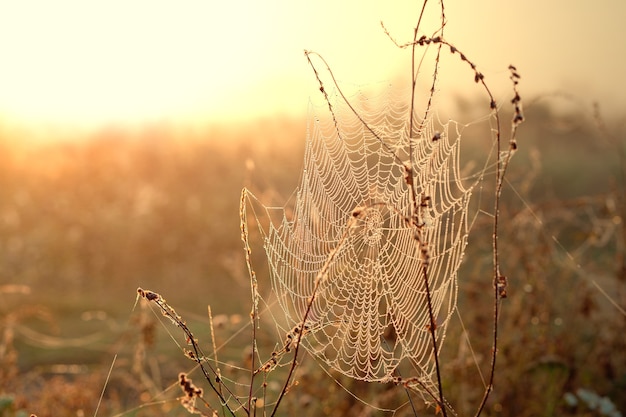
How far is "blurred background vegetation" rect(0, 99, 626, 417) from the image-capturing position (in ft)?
13.5

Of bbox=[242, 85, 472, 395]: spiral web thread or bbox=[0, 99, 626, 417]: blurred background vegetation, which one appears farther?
bbox=[0, 99, 626, 417]: blurred background vegetation

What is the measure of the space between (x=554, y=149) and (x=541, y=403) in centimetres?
931

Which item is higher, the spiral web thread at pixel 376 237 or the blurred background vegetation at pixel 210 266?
the spiral web thread at pixel 376 237

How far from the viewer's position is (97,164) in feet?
37.1

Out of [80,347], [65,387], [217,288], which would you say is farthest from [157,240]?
[65,387]

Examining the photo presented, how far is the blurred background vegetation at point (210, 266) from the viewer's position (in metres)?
4.11

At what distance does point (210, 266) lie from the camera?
9414mm

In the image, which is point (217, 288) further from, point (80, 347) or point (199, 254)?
point (80, 347)

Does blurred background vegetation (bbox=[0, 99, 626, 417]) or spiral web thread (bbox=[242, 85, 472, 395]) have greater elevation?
spiral web thread (bbox=[242, 85, 472, 395])

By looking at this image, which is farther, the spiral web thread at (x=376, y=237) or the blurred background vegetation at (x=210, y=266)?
Answer: the blurred background vegetation at (x=210, y=266)

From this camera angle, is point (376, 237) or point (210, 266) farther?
point (210, 266)

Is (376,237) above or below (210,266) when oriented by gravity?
above

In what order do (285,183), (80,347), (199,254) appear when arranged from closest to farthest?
(80,347) → (199,254) → (285,183)

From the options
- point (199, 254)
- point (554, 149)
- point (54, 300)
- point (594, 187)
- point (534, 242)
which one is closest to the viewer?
point (534, 242)
